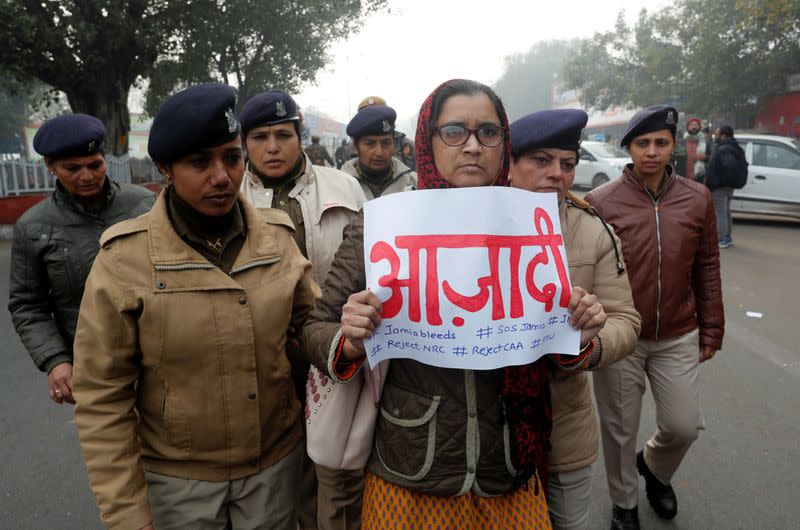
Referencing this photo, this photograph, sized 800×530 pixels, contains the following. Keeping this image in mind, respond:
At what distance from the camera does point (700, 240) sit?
3.04m

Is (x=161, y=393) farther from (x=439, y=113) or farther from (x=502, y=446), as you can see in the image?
(x=439, y=113)

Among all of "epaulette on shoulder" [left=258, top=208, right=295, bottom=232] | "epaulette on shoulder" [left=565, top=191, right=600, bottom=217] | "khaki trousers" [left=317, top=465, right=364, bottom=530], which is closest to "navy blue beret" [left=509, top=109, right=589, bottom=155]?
"epaulette on shoulder" [left=565, top=191, right=600, bottom=217]

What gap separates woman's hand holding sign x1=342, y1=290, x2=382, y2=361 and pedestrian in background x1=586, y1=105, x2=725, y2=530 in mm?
1859

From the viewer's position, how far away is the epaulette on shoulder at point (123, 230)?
1.65 m

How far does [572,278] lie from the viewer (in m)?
2.08

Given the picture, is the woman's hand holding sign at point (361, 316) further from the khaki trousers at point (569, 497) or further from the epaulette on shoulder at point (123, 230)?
the khaki trousers at point (569, 497)

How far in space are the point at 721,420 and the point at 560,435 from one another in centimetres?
265

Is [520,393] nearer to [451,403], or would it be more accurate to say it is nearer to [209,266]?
[451,403]

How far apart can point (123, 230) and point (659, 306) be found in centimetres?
240

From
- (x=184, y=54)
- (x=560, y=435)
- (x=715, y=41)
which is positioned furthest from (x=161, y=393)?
(x=715, y=41)

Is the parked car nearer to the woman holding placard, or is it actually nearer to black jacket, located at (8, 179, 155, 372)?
the woman holding placard

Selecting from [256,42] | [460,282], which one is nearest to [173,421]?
[460,282]

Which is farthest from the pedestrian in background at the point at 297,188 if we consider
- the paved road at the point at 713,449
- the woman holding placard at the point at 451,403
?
the paved road at the point at 713,449

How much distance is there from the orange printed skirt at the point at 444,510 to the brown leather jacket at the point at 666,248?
149cm
